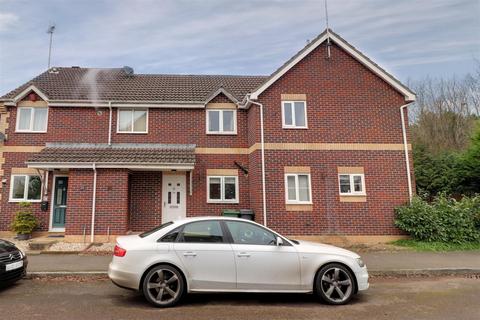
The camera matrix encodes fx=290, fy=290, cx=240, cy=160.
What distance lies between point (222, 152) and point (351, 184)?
554cm

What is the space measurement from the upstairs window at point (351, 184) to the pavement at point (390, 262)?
8.38 ft

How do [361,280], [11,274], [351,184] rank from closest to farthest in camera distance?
1. [361,280]
2. [11,274]
3. [351,184]

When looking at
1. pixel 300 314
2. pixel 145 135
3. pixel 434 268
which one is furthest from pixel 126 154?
pixel 434 268

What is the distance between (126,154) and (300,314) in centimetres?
940

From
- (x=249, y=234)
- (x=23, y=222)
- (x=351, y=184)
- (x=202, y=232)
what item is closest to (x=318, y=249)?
(x=249, y=234)

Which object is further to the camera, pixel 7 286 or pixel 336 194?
pixel 336 194

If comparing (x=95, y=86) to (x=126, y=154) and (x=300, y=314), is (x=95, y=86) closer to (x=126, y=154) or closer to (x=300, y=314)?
(x=126, y=154)

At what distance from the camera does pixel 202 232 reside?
5.45 meters

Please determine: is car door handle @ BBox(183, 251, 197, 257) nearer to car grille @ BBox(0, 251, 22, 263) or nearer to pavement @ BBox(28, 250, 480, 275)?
pavement @ BBox(28, 250, 480, 275)

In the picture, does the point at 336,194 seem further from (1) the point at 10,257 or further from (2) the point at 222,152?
(1) the point at 10,257

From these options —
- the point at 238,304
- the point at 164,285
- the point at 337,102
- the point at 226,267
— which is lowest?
the point at 238,304

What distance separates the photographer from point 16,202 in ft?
39.6

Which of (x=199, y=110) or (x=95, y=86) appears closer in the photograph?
(x=199, y=110)

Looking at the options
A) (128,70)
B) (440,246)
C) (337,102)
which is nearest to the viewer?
(440,246)
